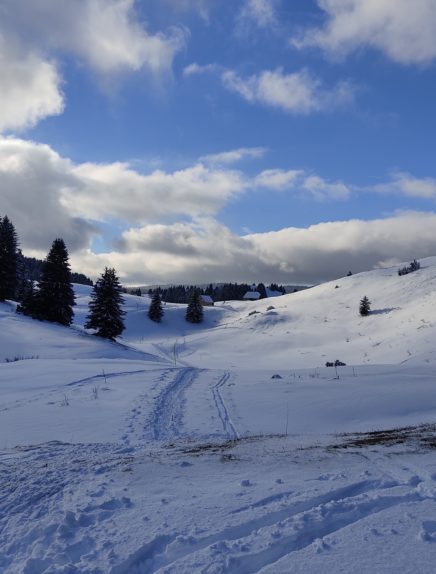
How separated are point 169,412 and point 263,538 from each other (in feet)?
25.0

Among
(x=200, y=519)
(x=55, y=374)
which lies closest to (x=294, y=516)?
(x=200, y=519)

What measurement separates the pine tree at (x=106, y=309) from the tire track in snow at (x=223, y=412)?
80.7ft

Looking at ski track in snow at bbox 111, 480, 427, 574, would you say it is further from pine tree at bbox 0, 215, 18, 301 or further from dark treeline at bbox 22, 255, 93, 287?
dark treeline at bbox 22, 255, 93, 287

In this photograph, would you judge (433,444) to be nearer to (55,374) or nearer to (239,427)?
(239,427)

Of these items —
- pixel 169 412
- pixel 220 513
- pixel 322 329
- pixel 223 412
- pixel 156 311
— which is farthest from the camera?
pixel 156 311

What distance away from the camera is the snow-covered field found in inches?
146

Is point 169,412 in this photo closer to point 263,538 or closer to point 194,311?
point 263,538

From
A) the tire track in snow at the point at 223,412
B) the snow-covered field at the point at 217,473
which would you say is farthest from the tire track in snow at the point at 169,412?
the tire track in snow at the point at 223,412

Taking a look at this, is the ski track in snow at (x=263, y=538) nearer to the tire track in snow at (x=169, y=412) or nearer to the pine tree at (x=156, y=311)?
the tire track in snow at (x=169, y=412)

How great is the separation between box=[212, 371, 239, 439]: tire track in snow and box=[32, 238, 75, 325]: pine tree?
28848 mm

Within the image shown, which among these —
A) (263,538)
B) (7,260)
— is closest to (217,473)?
(263,538)

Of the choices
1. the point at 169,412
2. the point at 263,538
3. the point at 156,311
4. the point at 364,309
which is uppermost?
the point at 364,309

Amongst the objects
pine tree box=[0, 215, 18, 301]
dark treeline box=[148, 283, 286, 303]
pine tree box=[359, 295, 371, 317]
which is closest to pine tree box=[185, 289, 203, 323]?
pine tree box=[359, 295, 371, 317]

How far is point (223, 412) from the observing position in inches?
451
